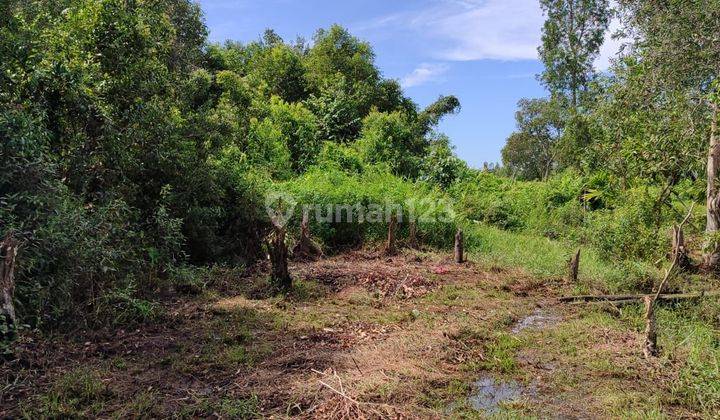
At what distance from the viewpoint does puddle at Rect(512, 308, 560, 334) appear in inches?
215

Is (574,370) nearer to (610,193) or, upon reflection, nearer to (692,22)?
(692,22)

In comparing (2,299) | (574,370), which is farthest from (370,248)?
(2,299)

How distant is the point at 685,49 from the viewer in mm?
6273

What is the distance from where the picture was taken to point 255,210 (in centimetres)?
864

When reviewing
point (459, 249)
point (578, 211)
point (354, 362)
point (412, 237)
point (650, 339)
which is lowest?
point (354, 362)

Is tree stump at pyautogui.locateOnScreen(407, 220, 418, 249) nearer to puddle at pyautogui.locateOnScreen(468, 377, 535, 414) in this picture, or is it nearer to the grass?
puddle at pyautogui.locateOnScreen(468, 377, 535, 414)

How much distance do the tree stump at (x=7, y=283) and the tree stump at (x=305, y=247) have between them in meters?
5.02

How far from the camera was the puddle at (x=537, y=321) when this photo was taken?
18.0 ft

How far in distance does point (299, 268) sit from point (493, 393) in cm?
457

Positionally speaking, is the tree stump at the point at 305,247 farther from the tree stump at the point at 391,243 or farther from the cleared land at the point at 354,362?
the cleared land at the point at 354,362

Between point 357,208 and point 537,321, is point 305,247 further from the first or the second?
point 537,321

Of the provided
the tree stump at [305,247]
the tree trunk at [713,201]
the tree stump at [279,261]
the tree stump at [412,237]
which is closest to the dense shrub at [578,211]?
the tree trunk at [713,201]

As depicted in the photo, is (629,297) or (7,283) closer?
(7,283)

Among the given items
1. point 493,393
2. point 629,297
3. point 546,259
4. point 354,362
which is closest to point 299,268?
point 354,362
